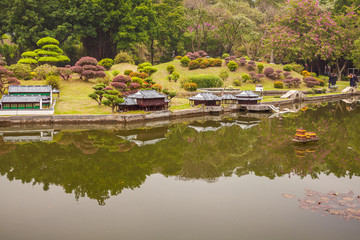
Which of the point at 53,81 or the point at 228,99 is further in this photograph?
the point at 228,99

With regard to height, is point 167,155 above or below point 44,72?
below

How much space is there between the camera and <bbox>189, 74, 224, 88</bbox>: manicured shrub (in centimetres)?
5169

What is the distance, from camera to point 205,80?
52.2m

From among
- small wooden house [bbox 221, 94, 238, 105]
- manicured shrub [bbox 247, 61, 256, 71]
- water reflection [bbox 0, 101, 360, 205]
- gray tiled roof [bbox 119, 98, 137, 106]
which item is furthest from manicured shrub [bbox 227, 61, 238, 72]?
gray tiled roof [bbox 119, 98, 137, 106]

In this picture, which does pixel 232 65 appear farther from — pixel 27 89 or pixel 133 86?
pixel 27 89

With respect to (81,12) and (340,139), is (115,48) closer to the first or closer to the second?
(81,12)

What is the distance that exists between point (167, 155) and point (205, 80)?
3193 cm

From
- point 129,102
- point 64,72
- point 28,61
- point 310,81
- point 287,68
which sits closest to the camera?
point 129,102

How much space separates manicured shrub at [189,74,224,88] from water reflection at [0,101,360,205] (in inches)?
809

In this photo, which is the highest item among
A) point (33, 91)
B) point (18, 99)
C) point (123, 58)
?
point (123, 58)

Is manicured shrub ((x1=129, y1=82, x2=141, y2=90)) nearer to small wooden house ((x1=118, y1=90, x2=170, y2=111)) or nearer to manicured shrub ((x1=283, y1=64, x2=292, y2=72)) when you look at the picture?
small wooden house ((x1=118, y1=90, x2=170, y2=111))

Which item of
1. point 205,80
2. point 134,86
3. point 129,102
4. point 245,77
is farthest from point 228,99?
point 245,77

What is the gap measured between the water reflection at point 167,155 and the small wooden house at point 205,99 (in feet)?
25.4

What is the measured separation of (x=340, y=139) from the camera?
25.7m
